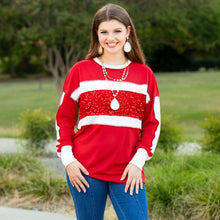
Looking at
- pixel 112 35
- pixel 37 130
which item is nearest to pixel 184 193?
pixel 112 35

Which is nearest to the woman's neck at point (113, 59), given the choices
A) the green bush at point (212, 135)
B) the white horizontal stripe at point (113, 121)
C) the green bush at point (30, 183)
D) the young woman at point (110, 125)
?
the young woman at point (110, 125)

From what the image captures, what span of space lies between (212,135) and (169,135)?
646 millimetres

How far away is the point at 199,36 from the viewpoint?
15102mm

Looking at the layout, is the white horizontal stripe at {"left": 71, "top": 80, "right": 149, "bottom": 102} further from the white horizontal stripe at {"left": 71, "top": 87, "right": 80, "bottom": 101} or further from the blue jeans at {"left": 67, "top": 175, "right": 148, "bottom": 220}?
the blue jeans at {"left": 67, "top": 175, "right": 148, "bottom": 220}

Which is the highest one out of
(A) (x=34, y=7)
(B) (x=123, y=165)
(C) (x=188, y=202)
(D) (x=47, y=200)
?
(A) (x=34, y=7)

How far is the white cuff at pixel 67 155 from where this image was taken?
6.69 feet

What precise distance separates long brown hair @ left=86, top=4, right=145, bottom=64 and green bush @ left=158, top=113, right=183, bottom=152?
3.48 meters

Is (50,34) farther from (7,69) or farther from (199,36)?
(7,69)

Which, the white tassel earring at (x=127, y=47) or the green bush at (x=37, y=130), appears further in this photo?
the green bush at (x=37, y=130)

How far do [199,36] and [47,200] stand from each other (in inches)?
488

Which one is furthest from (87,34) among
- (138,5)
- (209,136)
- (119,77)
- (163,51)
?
(163,51)

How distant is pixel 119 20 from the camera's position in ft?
6.75

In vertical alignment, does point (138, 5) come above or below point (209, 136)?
above

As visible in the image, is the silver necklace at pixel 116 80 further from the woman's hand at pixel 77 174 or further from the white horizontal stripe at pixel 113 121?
the woman's hand at pixel 77 174
